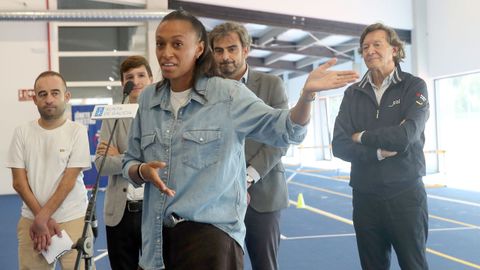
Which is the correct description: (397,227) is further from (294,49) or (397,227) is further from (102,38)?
(294,49)

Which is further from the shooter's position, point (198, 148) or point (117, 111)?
point (117, 111)

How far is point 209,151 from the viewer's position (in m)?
1.58

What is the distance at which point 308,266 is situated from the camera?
4.57 metres

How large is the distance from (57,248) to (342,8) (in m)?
9.82

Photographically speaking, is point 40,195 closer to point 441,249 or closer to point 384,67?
point 384,67

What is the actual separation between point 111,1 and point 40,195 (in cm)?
897

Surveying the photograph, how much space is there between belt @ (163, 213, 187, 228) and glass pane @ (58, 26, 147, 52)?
9.76m

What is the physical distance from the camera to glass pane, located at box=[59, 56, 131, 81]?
1089cm

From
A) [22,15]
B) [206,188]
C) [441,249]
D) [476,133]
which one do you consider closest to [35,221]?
[206,188]

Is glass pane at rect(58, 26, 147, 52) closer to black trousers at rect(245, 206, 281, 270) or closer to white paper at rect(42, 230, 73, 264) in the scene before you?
white paper at rect(42, 230, 73, 264)

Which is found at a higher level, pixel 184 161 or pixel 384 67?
pixel 384 67

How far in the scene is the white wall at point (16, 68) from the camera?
1046 centimetres

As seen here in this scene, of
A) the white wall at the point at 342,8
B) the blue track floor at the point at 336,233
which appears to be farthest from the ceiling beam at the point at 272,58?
the blue track floor at the point at 336,233

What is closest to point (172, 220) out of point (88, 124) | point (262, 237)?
point (262, 237)
